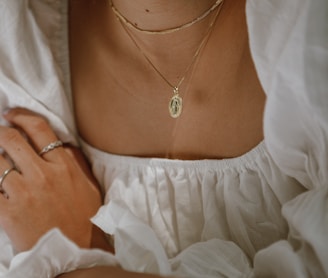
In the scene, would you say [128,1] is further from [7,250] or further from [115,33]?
[7,250]

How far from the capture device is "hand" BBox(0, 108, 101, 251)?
2.36ft

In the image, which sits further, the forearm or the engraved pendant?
the engraved pendant

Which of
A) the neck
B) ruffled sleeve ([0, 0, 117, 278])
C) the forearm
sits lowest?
the forearm

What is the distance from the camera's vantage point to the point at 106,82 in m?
0.79

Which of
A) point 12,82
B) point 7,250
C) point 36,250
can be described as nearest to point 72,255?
point 36,250

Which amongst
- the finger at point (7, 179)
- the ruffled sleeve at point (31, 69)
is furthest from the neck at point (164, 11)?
the finger at point (7, 179)

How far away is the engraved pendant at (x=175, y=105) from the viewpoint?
0.74 metres

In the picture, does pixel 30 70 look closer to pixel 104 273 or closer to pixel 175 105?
pixel 175 105

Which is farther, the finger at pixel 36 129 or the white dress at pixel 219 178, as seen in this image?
the finger at pixel 36 129

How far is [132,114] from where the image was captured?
2.53 feet

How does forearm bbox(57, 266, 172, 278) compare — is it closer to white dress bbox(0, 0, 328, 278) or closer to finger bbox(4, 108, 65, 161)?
white dress bbox(0, 0, 328, 278)

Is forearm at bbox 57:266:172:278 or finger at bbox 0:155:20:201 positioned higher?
finger at bbox 0:155:20:201

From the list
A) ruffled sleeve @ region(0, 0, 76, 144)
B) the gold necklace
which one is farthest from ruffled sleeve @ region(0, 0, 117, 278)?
the gold necklace

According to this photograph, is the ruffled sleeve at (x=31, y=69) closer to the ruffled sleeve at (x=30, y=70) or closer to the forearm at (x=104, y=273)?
the ruffled sleeve at (x=30, y=70)
